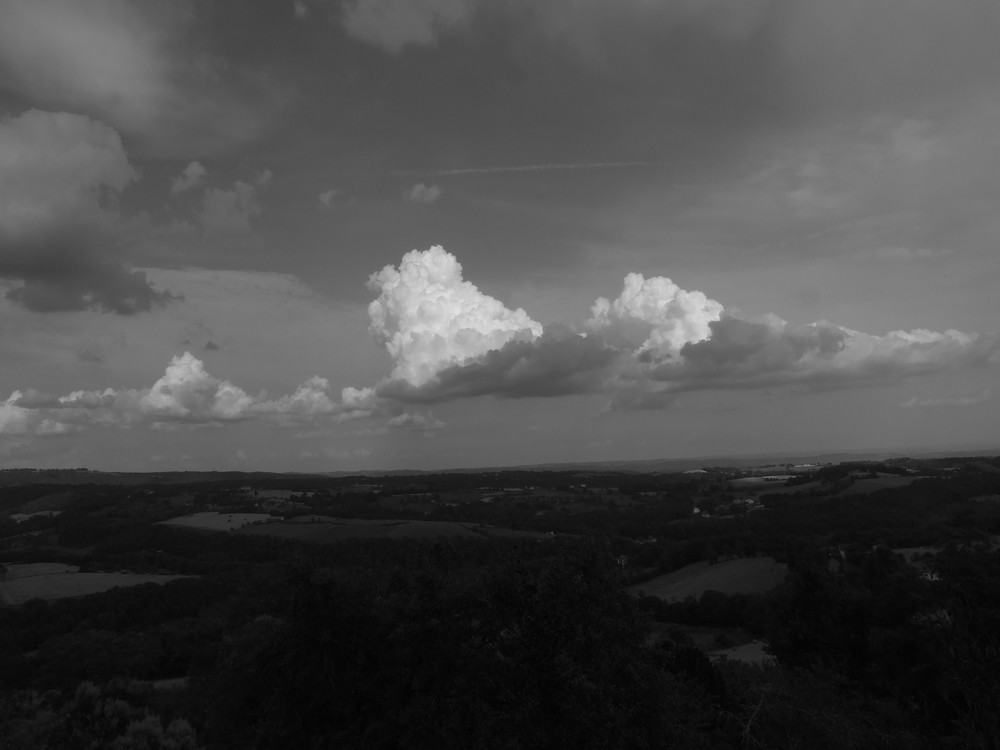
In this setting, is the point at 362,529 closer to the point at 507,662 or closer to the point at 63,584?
the point at 63,584

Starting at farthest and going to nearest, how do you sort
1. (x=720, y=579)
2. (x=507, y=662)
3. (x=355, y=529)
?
(x=355, y=529) < (x=720, y=579) < (x=507, y=662)

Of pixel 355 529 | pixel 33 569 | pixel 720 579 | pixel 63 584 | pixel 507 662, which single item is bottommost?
pixel 720 579

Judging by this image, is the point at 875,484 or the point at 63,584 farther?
the point at 875,484

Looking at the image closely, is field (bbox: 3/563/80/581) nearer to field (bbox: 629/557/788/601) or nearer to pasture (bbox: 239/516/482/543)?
pasture (bbox: 239/516/482/543)

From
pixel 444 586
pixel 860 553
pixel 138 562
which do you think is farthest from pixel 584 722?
pixel 138 562

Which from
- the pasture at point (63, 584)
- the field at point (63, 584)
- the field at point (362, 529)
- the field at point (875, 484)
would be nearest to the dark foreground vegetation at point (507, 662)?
the pasture at point (63, 584)

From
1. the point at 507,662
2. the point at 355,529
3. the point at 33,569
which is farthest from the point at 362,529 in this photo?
the point at 507,662
